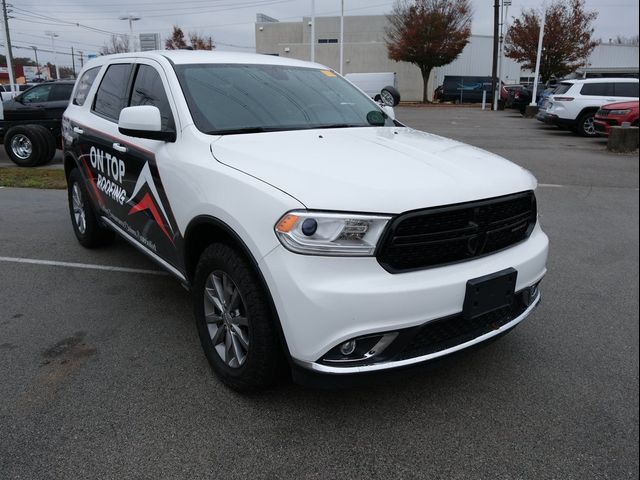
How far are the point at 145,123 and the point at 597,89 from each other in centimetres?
1604

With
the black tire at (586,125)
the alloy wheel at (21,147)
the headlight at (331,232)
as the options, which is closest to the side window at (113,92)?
the headlight at (331,232)

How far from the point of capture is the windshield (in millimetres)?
3391

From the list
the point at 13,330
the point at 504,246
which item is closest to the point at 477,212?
the point at 504,246

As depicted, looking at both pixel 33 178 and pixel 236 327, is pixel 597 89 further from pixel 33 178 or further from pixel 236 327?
pixel 236 327

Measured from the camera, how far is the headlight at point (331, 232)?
229cm

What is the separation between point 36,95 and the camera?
41.5 ft

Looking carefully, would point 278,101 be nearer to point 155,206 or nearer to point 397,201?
point 155,206

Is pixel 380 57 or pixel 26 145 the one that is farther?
pixel 380 57

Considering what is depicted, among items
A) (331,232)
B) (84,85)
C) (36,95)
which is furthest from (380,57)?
(331,232)

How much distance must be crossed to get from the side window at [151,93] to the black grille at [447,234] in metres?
1.76

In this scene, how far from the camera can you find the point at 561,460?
2391mm

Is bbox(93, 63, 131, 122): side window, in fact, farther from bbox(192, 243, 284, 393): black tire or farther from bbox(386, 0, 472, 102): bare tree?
bbox(386, 0, 472, 102): bare tree

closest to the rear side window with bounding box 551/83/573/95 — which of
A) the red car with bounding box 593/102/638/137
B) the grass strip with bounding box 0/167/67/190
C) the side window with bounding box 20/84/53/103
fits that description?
the red car with bounding box 593/102/638/137

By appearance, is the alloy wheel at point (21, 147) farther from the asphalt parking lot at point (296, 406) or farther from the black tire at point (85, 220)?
the asphalt parking lot at point (296, 406)
